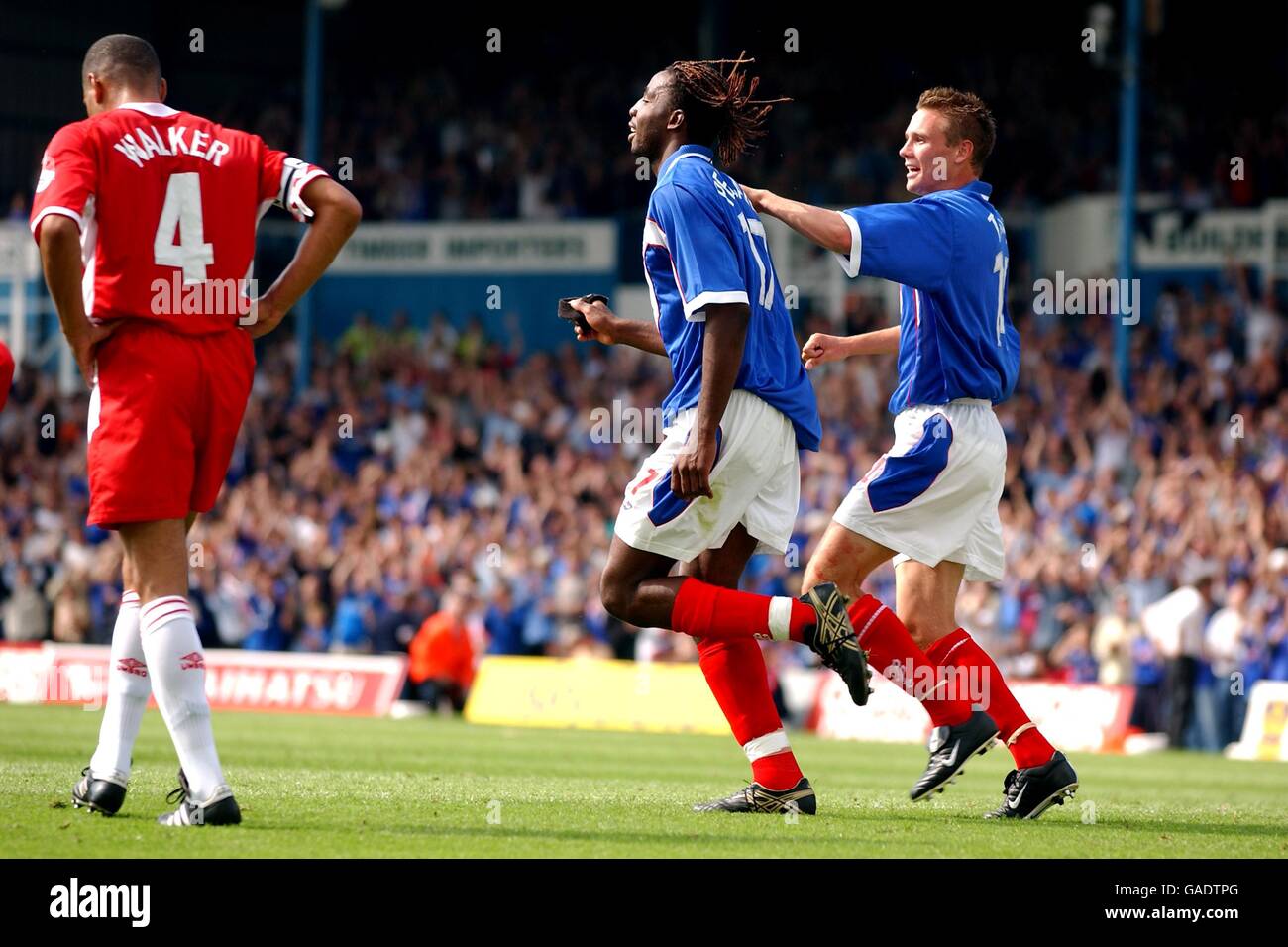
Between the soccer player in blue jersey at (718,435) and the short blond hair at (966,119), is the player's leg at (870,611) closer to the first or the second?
the soccer player in blue jersey at (718,435)

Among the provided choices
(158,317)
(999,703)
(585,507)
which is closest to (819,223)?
(999,703)

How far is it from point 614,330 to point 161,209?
72.0 inches

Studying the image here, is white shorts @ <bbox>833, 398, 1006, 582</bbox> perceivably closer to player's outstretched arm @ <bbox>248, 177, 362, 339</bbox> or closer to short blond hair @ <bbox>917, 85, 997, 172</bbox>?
short blond hair @ <bbox>917, 85, 997, 172</bbox>

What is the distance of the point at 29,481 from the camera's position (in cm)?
2608

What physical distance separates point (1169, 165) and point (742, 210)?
21.7 meters

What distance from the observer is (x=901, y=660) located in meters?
7.57

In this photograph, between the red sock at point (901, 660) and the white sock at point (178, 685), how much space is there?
103 inches

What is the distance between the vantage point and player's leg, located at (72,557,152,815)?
664 cm

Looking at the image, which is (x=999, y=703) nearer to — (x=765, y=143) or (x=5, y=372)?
(x=5, y=372)

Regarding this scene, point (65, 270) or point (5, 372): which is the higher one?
point (65, 270)

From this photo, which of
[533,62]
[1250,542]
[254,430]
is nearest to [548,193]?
[533,62]

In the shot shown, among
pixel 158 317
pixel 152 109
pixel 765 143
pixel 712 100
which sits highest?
pixel 765 143

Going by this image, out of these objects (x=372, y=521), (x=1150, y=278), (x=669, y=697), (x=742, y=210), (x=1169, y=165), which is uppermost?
(x=1169, y=165)

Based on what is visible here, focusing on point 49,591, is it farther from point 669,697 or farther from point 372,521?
point 669,697
